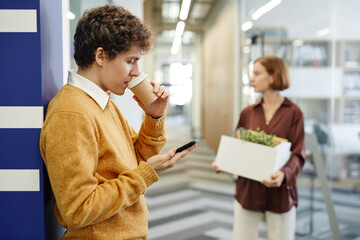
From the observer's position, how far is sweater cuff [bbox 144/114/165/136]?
1.30 m

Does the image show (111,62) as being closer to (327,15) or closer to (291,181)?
(291,181)

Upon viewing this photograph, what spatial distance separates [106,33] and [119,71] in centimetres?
13

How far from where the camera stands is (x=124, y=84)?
1.09 m

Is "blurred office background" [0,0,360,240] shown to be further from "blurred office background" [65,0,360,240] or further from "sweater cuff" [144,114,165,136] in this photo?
"sweater cuff" [144,114,165,136]

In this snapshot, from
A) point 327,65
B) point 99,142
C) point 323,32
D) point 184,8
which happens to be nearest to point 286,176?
point 99,142

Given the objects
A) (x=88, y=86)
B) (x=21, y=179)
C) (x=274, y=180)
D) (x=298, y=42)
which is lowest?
(x=274, y=180)

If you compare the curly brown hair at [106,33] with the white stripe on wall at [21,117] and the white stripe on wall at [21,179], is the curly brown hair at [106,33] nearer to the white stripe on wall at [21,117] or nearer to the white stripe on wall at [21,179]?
the white stripe on wall at [21,117]

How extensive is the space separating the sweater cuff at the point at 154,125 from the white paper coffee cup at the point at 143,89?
0.11 metres

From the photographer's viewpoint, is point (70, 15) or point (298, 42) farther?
point (298, 42)

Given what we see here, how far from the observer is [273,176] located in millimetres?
1871

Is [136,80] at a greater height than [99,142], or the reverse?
[136,80]

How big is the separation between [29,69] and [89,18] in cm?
27

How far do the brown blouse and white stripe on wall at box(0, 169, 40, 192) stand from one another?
4.46 feet

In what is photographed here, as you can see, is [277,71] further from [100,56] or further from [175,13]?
[175,13]
